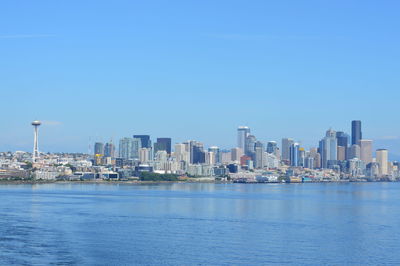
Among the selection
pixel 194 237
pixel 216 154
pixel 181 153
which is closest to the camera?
pixel 194 237

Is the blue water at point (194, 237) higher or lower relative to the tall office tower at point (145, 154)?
lower

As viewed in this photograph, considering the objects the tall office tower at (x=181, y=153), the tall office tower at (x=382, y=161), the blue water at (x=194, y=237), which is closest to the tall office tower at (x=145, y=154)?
the tall office tower at (x=181, y=153)

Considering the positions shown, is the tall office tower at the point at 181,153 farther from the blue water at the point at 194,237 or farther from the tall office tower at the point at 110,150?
the blue water at the point at 194,237

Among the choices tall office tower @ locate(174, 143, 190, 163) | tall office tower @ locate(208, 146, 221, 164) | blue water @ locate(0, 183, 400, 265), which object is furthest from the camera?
tall office tower @ locate(208, 146, 221, 164)

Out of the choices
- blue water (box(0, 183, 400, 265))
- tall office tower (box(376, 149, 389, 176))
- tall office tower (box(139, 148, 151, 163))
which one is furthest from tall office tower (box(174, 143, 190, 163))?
blue water (box(0, 183, 400, 265))

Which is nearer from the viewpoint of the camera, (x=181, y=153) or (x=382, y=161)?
(x=181, y=153)

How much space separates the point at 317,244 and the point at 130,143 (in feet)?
398

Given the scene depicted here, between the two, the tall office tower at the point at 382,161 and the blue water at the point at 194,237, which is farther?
the tall office tower at the point at 382,161

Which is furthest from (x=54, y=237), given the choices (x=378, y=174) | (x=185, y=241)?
(x=378, y=174)

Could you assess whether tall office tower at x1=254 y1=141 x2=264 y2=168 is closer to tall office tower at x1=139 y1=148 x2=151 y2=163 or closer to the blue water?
tall office tower at x1=139 y1=148 x2=151 y2=163

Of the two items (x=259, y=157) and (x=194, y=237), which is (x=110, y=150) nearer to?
(x=259, y=157)

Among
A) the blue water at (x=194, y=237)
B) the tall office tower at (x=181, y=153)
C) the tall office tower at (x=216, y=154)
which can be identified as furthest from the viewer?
the tall office tower at (x=216, y=154)

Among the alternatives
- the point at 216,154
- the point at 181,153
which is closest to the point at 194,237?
the point at 181,153

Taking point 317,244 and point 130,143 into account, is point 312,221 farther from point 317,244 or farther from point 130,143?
point 130,143
